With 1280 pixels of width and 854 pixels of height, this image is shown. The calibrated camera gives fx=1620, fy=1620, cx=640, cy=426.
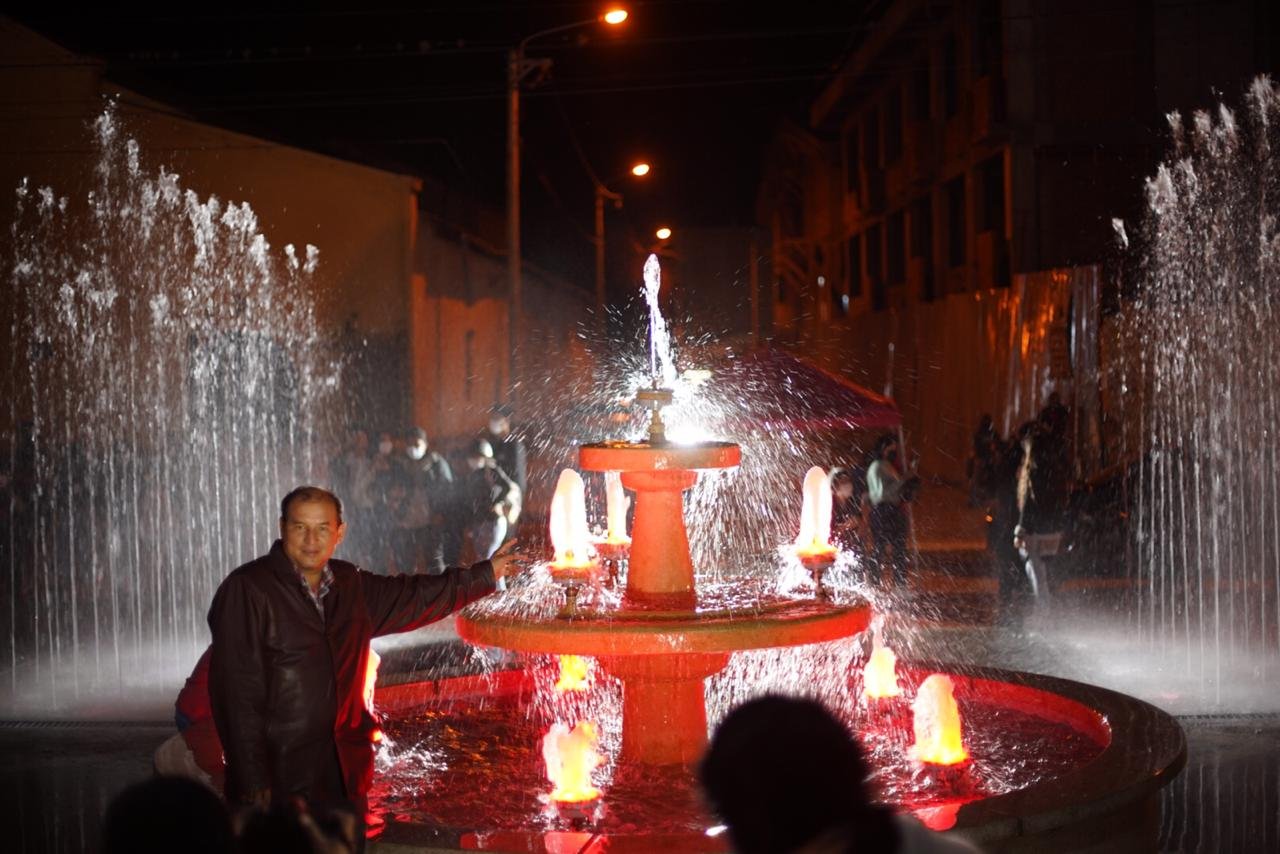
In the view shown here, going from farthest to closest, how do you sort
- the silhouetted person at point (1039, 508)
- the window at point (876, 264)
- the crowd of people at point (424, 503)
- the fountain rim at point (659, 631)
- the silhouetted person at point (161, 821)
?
the window at point (876, 264) → the crowd of people at point (424, 503) → the silhouetted person at point (1039, 508) → the fountain rim at point (659, 631) → the silhouetted person at point (161, 821)

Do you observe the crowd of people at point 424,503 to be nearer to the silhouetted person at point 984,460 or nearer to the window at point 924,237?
the silhouetted person at point 984,460

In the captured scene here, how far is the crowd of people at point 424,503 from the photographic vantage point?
14.2 m

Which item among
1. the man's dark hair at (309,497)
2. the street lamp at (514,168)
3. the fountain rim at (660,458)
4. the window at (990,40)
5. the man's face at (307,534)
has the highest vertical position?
the window at (990,40)

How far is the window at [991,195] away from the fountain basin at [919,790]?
1819 cm

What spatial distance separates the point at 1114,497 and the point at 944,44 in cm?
1540

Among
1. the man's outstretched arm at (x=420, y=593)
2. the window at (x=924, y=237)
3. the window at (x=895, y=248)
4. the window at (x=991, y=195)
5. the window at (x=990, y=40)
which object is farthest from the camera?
the window at (x=895, y=248)

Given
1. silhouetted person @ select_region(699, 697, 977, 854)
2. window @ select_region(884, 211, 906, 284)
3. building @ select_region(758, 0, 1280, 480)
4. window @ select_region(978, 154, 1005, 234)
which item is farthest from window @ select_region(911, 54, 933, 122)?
silhouetted person @ select_region(699, 697, 977, 854)

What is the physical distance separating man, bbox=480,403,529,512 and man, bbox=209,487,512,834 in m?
10.8

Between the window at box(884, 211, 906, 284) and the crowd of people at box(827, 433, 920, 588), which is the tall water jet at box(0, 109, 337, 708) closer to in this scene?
the crowd of people at box(827, 433, 920, 588)

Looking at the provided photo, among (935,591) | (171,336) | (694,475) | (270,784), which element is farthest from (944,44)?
→ (270,784)

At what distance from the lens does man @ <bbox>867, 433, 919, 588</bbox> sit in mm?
13820

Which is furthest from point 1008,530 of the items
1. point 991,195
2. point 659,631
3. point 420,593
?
point 991,195

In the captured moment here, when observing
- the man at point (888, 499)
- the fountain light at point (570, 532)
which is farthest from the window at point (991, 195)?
the fountain light at point (570, 532)

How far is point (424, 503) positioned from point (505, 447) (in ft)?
4.80
